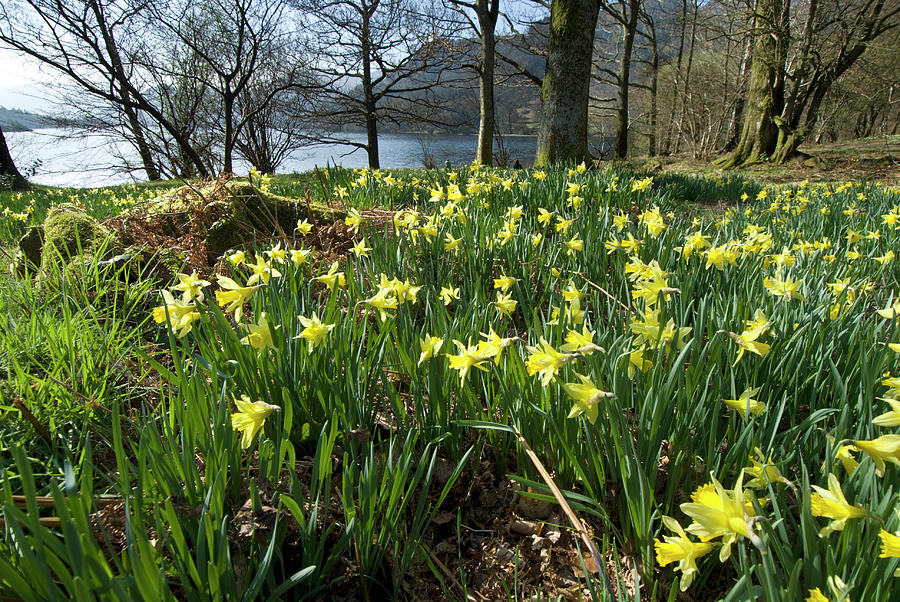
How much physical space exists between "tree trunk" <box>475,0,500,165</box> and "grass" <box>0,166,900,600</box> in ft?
34.7

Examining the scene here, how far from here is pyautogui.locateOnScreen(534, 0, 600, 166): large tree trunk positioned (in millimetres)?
6828

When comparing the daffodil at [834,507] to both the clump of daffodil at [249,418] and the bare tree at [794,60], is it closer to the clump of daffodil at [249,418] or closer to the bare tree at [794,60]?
the clump of daffodil at [249,418]

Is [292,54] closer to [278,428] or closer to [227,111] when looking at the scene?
[227,111]

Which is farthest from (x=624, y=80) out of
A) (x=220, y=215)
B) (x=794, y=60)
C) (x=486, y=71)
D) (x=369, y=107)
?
(x=220, y=215)

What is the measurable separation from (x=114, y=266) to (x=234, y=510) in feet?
7.28

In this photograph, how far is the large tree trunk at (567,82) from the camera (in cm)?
683

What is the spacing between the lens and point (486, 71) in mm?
11656

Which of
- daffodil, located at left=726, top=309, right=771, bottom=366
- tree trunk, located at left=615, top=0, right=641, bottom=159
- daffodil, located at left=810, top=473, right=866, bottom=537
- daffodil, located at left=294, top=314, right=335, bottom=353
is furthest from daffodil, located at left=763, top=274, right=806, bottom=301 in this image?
tree trunk, located at left=615, top=0, right=641, bottom=159

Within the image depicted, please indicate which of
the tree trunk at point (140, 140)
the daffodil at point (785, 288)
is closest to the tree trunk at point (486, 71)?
the tree trunk at point (140, 140)

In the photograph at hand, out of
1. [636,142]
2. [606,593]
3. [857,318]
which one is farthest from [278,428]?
[636,142]

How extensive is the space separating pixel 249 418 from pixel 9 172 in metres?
14.7

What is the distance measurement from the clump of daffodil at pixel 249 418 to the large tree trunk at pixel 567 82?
6.48 m

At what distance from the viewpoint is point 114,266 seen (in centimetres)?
256

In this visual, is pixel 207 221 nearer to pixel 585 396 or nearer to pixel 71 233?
pixel 71 233
